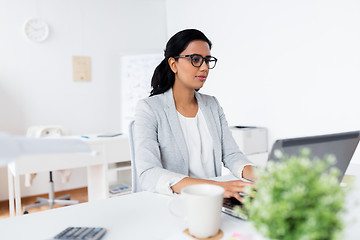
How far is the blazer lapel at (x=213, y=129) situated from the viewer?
1.57 metres

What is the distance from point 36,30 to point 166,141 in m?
3.22

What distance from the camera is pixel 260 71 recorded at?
3342mm

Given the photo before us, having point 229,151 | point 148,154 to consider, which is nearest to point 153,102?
point 148,154

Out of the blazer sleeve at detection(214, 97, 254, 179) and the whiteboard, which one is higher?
the whiteboard

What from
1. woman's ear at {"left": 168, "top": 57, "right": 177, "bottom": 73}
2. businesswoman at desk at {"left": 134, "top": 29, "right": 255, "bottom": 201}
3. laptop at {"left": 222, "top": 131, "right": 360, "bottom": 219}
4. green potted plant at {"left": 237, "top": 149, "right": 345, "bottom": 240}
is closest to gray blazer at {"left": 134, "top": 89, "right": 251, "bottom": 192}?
businesswoman at desk at {"left": 134, "top": 29, "right": 255, "bottom": 201}

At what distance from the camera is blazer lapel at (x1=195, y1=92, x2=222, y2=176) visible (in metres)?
1.57

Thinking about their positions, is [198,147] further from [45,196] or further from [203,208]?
[45,196]

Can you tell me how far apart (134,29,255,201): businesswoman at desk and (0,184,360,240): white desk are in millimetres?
304

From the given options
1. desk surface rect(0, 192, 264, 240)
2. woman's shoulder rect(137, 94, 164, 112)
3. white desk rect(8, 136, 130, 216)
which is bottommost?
white desk rect(8, 136, 130, 216)

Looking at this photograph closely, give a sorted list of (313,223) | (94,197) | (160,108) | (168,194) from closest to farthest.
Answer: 1. (313,223)
2. (168,194)
3. (160,108)
4. (94,197)

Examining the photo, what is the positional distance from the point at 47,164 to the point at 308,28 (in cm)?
256

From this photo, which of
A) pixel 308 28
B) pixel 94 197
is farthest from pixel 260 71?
pixel 94 197

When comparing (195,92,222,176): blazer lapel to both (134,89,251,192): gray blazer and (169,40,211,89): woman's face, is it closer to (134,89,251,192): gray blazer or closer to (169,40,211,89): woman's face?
(134,89,251,192): gray blazer

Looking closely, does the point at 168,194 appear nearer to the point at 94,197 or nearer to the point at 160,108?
the point at 160,108
